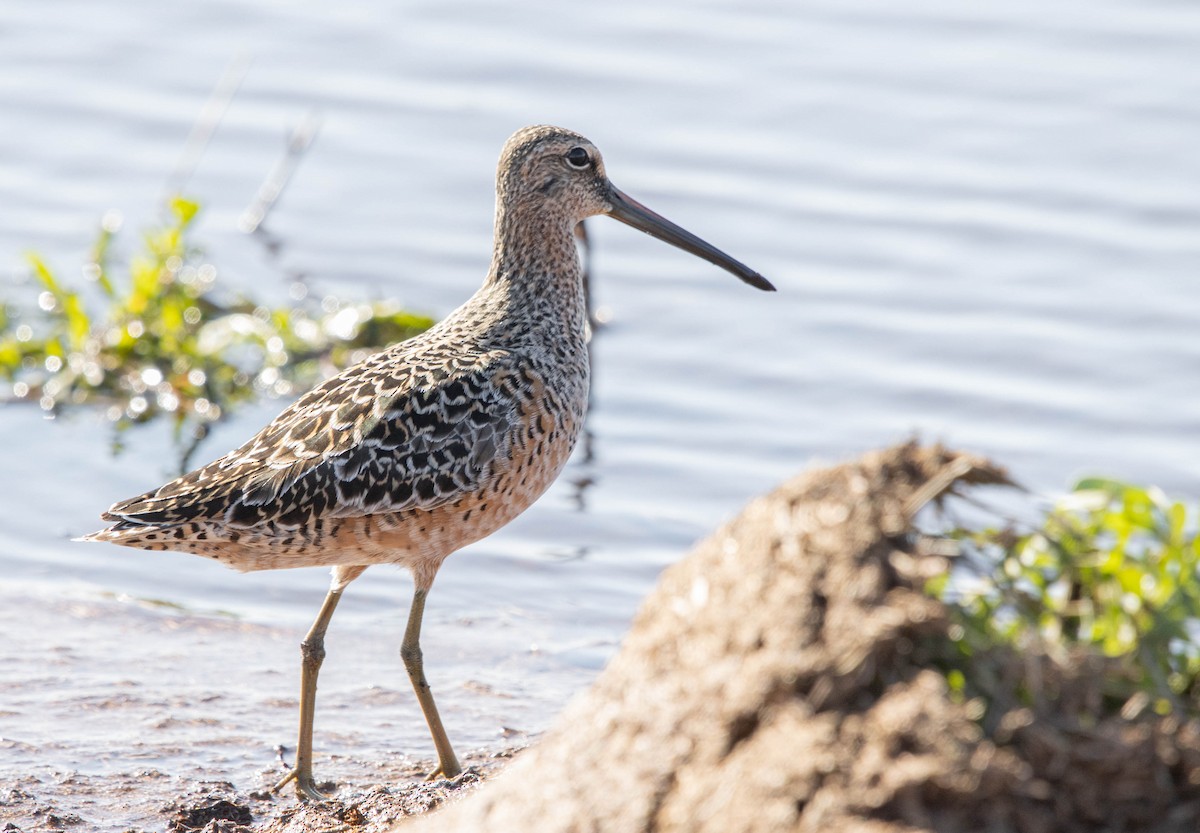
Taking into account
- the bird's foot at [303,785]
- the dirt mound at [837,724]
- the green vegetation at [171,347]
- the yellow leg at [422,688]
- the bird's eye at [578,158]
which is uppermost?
the bird's eye at [578,158]

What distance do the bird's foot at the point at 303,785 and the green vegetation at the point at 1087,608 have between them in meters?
2.83

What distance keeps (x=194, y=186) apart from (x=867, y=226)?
4.10 m

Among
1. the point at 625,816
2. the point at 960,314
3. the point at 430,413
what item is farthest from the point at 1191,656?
the point at 960,314

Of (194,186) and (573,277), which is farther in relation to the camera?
(194,186)

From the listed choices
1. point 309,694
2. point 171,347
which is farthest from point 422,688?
point 171,347

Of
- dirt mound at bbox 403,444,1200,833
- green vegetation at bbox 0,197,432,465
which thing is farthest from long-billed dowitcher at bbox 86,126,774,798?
green vegetation at bbox 0,197,432,465

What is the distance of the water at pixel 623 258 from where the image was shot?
6441 mm

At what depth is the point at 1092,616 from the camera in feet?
9.32

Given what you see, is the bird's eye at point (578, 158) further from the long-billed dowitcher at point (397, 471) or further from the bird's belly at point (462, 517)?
the bird's belly at point (462, 517)

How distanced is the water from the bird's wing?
879 mm

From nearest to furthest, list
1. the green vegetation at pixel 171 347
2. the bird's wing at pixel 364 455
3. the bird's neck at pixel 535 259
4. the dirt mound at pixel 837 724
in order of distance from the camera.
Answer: the dirt mound at pixel 837 724 < the bird's wing at pixel 364 455 < the bird's neck at pixel 535 259 < the green vegetation at pixel 171 347

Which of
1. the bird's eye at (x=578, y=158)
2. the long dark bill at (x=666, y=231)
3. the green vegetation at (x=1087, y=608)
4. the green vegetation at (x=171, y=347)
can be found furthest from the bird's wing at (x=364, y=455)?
the green vegetation at (x=171, y=347)

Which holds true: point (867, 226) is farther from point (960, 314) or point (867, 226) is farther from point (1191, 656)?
point (1191, 656)

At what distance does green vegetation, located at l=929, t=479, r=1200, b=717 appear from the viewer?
2.72m
